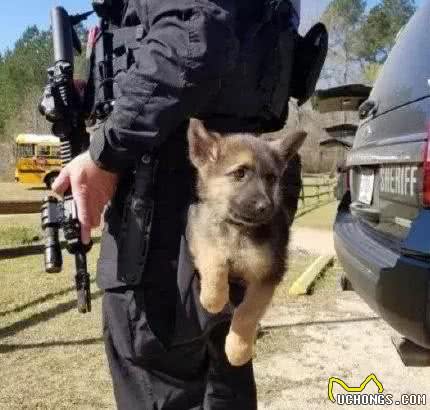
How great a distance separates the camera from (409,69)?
3.39 m

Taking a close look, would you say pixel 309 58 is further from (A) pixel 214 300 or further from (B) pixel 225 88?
(A) pixel 214 300

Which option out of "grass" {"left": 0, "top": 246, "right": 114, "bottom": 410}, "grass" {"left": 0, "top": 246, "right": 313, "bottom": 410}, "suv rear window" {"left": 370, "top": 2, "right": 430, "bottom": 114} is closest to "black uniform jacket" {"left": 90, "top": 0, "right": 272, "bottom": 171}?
"suv rear window" {"left": 370, "top": 2, "right": 430, "bottom": 114}

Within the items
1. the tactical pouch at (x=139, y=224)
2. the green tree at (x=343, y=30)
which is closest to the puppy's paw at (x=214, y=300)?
the tactical pouch at (x=139, y=224)

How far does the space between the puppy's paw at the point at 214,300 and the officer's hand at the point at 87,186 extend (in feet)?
1.63

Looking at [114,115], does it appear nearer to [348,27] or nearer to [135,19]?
[135,19]

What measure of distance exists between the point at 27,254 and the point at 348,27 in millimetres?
46649

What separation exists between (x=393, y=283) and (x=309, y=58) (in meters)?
1.18

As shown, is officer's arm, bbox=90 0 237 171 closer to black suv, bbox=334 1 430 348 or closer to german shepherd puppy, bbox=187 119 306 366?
german shepherd puppy, bbox=187 119 306 366

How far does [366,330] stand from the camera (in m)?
5.43

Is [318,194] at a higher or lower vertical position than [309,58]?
lower

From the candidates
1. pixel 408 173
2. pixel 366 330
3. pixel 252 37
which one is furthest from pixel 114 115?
pixel 366 330

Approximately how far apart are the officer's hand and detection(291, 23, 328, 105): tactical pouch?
0.88 m

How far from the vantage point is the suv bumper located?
270 cm

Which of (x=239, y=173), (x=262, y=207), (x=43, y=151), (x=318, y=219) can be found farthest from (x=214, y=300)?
(x=43, y=151)
